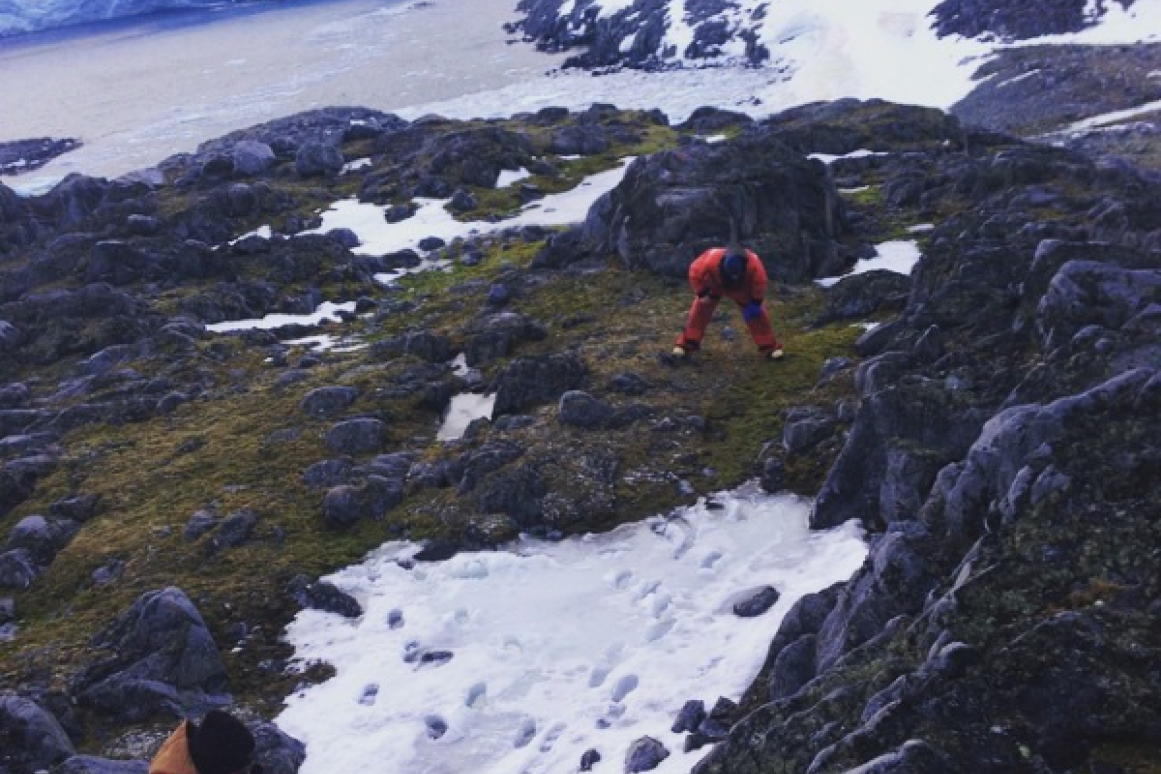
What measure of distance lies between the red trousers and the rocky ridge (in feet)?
2.23

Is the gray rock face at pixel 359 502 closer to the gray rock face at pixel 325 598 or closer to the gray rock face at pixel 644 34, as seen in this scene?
the gray rock face at pixel 325 598

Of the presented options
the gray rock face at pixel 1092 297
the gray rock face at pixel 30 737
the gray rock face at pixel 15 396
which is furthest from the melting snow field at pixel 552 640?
the gray rock face at pixel 15 396

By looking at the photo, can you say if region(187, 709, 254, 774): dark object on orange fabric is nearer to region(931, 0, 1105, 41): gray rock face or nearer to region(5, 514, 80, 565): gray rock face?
region(5, 514, 80, 565): gray rock face

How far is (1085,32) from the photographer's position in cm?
6425

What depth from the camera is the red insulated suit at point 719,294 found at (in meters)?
17.8

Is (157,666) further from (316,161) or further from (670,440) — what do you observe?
(316,161)

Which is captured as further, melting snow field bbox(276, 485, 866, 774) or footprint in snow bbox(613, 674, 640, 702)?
footprint in snow bbox(613, 674, 640, 702)

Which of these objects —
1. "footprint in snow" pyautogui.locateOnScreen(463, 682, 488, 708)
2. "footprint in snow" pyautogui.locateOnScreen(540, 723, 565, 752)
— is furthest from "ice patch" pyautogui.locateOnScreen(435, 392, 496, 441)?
"footprint in snow" pyautogui.locateOnScreen(540, 723, 565, 752)

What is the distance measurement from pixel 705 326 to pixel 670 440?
3.38 metres

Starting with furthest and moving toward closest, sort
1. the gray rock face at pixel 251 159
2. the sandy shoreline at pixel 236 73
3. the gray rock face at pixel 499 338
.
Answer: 1. the sandy shoreline at pixel 236 73
2. the gray rock face at pixel 251 159
3. the gray rock face at pixel 499 338

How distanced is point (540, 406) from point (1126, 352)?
1063 cm

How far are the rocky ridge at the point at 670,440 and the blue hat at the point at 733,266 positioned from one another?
76.9 inches

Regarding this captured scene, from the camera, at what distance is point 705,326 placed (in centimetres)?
1902

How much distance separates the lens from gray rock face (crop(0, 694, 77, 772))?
35.3 feet
